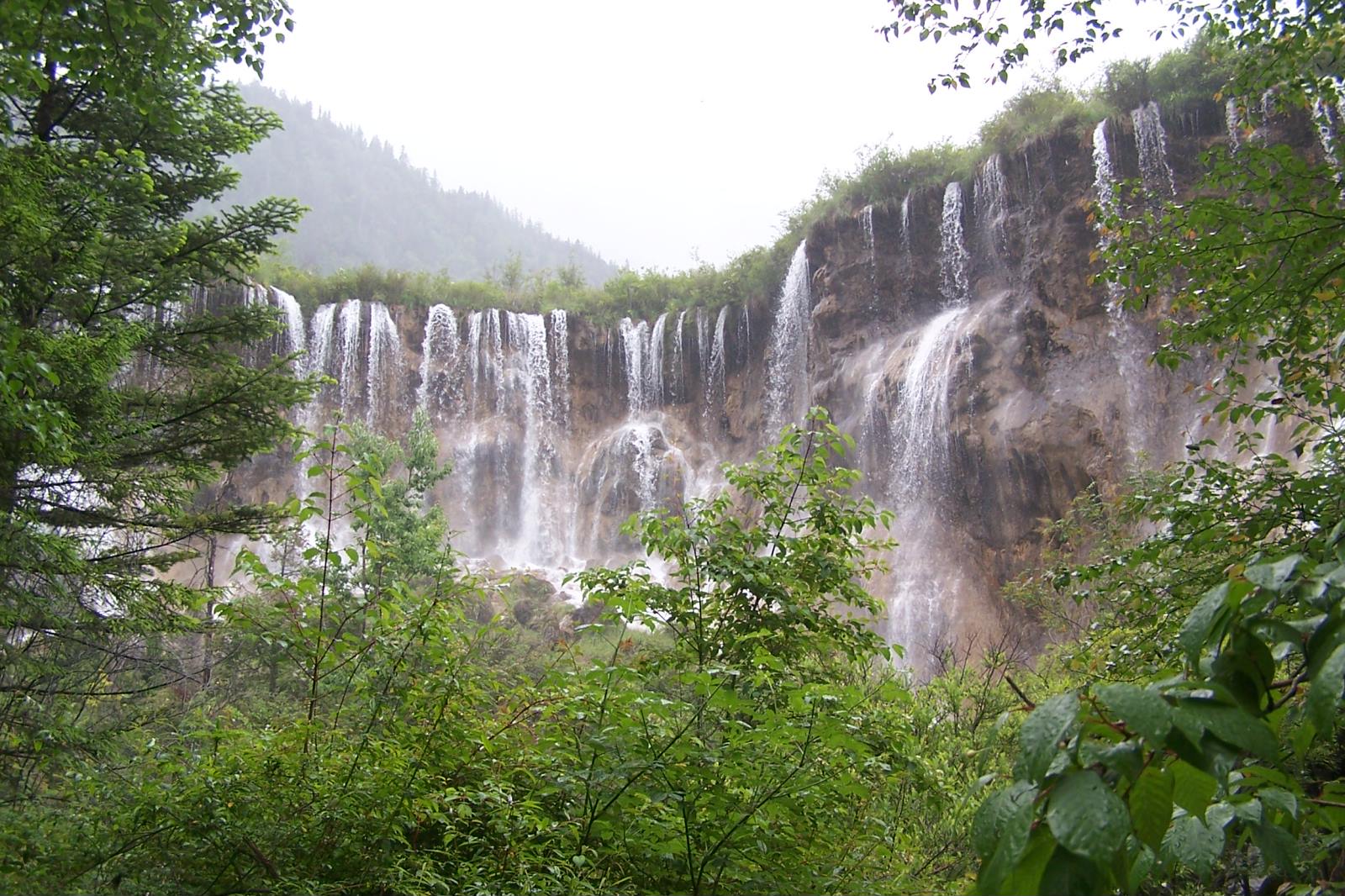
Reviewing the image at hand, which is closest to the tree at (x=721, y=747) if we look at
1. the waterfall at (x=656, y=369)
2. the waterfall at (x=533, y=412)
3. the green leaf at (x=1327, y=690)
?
the green leaf at (x=1327, y=690)

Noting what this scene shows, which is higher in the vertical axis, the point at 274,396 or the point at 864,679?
the point at 274,396

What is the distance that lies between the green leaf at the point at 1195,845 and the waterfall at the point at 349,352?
29035mm

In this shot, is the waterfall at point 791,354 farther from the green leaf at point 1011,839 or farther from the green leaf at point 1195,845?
the green leaf at point 1011,839

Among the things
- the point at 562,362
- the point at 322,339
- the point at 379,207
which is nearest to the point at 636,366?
the point at 562,362

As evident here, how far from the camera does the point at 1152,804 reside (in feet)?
3.27

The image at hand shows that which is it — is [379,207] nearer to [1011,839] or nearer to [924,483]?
[924,483]

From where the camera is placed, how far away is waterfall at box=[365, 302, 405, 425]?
93.9 ft

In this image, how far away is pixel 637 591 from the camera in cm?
365

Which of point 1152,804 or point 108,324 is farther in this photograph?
point 108,324

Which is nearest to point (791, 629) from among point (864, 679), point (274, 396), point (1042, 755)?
point (864, 679)

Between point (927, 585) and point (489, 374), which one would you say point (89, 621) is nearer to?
point (927, 585)

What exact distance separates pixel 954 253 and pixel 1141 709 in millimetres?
24805

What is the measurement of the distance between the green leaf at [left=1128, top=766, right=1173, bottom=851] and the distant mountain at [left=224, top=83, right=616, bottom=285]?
94.5 m

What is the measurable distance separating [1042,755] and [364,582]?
299 cm
